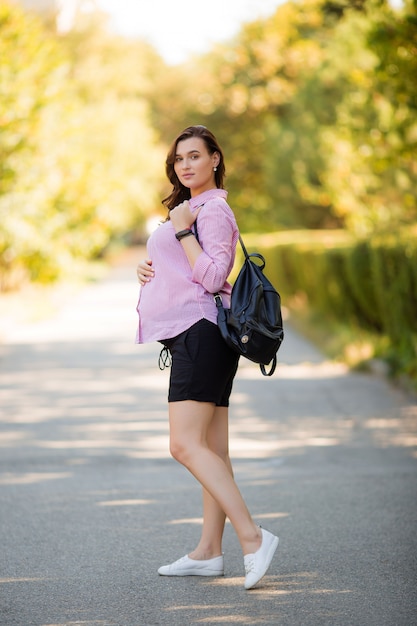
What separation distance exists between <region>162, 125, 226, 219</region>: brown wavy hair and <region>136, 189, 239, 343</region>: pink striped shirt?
0.73ft

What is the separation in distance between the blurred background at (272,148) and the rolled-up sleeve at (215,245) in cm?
661

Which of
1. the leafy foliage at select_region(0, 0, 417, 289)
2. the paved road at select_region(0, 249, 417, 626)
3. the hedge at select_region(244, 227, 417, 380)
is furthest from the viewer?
the leafy foliage at select_region(0, 0, 417, 289)

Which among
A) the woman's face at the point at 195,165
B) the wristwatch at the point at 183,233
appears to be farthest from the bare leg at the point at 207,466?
the woman's face at the point at 195,165

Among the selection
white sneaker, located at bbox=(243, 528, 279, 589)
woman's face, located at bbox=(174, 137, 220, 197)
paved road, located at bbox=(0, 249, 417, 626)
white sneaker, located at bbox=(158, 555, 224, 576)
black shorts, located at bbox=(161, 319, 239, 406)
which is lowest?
paved road, located at bbox=(0, 249, 417, 626)

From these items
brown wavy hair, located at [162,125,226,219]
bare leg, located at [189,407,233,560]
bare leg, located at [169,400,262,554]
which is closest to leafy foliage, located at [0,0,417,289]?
brown wavy hair, located at [162,125,226,219]

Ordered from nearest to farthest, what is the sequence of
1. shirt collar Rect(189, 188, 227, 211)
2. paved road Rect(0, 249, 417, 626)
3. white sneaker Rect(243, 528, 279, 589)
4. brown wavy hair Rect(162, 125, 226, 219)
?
paved road Rect(0, 249, 417, 626) → white sneaker Rect(243, 528, 279, 589) → shirt collar Rect(189, 188, 227, 211) → brown wavy hair Rect(162, 125, 226, 219)

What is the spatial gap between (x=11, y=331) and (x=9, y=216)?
301cm

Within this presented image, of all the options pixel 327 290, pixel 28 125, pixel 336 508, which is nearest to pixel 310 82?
pixel 28 125

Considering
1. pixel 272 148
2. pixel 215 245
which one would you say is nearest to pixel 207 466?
pixel 215 245

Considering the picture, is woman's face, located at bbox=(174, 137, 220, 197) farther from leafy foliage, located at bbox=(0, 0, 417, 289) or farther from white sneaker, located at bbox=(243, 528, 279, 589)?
leafy foliage, located at bbox=(0, 0, 417, 289)

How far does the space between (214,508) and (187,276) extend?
1051 millimetres

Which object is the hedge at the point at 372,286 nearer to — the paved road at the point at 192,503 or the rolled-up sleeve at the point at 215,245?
the paved road at the point at 192,503

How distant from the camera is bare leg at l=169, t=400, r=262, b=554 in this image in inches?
175

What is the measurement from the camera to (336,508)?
6051mm
